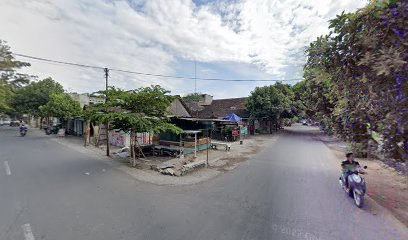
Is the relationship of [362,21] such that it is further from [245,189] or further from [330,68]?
[245,189]

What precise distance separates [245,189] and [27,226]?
5604 millimetres

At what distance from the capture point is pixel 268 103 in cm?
2264

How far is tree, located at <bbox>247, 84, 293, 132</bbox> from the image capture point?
22.6 m

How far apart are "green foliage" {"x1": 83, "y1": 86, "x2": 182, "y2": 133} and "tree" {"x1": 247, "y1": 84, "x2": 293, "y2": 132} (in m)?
16.9

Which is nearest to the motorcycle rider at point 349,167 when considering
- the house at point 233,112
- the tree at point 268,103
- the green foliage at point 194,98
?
the house at point 233,112

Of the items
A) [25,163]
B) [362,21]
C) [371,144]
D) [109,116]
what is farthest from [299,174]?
[25,163]

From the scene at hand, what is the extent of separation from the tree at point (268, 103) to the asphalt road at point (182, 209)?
16.0 meters

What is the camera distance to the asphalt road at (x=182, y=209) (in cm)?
364

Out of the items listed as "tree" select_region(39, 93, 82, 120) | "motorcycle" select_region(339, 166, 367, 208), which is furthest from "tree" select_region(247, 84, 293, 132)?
"tree" select_region(39, 93, 82, 120)

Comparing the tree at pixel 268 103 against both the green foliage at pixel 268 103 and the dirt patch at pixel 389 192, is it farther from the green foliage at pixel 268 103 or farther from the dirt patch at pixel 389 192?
the dirt patch at pixel 389 192

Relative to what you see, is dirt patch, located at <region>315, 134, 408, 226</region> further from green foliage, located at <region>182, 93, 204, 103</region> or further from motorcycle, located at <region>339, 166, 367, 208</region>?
green foliage, located at <region>182, 93, 204, 103</region>

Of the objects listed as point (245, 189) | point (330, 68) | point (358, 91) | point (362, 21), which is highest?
point (362, 21)

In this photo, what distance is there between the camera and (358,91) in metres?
2.33

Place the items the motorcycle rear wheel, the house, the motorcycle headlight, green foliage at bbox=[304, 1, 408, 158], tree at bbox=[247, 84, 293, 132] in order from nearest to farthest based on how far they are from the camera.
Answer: green foliage at bbox=[304, 1, 408, 158] < the motorcycle rear wheel < the motorcycle headlight < tree at bbox=[247, 84, 293, 132] < the house
